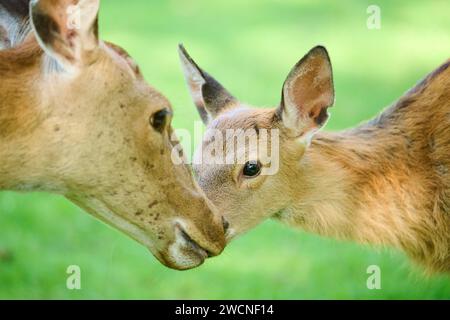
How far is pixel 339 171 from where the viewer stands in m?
6.46

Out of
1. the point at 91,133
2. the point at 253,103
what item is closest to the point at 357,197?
the point at 91,133

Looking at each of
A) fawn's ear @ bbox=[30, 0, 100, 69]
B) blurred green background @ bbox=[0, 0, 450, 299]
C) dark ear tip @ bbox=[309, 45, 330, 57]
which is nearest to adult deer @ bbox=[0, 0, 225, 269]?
fawn's ear @ bbox=[30, 0, 100, 69]

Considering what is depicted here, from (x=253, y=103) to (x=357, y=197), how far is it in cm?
684

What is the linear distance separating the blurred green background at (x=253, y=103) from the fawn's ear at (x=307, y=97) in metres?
0.70

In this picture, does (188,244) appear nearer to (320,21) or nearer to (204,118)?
(204,118)

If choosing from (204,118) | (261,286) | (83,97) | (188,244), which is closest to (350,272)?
(261,286)

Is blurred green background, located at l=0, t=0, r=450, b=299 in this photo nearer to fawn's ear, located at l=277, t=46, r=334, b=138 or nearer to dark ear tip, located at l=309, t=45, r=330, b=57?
fawn's ear, located at l=277, t=46, r=334, b=138

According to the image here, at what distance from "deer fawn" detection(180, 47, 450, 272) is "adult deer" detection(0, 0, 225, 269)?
125 cm

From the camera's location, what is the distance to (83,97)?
449 cm

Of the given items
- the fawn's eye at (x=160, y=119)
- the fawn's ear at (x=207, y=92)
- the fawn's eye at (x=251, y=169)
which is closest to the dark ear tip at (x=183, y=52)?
the fawn's ear at (x=207, y=92)

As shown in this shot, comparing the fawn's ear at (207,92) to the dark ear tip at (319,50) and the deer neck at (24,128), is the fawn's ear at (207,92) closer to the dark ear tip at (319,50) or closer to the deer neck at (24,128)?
the dark ear tip at (319,50)

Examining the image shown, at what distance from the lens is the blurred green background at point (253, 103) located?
29.5 ft

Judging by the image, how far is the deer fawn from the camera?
6.12 metres
